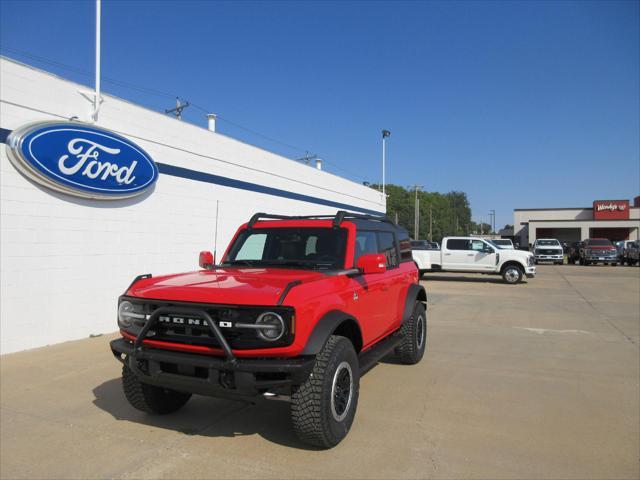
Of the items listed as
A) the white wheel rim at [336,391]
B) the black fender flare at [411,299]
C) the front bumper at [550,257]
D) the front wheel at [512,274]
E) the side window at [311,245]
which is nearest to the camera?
the white wheel rim at [336,391]

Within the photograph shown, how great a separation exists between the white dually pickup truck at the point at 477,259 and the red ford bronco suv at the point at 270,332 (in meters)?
13.9

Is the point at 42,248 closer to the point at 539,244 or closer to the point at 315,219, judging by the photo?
the point at 315,219

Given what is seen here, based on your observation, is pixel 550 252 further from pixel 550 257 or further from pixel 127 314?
pixel 127 314

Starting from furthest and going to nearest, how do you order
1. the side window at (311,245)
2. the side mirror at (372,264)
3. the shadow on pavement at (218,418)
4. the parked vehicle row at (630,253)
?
the parked vehicle row at (630,253)
the side window at (311,245)
the side mirror at (372,264)
the shadow on pavement at (218,418)

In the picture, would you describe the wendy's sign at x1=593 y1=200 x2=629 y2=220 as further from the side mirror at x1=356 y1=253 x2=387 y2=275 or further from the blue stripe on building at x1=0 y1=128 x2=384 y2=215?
the side mirror at x1=356 y1=253 x2=387 y2=275

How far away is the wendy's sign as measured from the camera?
46.3 metres

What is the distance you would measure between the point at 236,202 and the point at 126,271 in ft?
13.5

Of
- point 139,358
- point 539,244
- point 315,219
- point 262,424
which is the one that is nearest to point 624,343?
point 315,219

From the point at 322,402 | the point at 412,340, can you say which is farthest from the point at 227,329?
the point at 412,340

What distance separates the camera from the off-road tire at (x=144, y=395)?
390 cm

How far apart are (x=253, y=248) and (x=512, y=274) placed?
50.1 ft

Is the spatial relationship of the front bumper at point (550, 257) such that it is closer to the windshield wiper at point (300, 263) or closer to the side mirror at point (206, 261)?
the windshield wiper at point (300, 263)

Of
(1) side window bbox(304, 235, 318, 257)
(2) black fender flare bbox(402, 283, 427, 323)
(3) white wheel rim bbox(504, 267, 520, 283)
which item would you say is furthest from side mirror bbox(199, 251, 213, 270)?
(3) white wheel rim bbox(504, 267, 520, 283)

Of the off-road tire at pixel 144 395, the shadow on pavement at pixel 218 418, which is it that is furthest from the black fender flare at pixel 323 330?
the off-road tire at pixel 144 395
